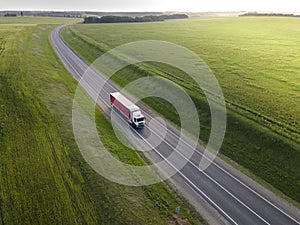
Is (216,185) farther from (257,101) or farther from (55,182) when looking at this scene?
(257,101)

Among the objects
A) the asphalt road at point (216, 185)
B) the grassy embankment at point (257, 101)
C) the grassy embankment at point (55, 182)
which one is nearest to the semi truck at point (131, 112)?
the asphalt road at point (216, 185)

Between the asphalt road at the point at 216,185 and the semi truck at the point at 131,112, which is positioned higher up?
the semi truck at the point at 131,112

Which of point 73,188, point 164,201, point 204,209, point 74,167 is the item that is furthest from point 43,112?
point 204,209

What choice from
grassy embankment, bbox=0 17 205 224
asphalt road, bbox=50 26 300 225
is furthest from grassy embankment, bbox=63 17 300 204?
grassy embankment, bbox=0 17 205 224

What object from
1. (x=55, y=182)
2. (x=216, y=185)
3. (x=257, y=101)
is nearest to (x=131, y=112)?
(x=216, y=185)

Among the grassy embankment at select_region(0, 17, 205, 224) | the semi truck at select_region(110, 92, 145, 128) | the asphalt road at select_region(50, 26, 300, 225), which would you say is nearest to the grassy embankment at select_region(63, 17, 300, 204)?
the asphalt road at select_region(50, 26, 300, 225)

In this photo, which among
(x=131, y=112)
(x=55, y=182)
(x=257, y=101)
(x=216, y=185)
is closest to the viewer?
(x=55, y=182)

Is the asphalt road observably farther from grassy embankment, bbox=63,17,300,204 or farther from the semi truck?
grassy embankment, bbox=63,17,300,204

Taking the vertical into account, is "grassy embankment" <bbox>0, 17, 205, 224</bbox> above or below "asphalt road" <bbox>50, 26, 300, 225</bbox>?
above

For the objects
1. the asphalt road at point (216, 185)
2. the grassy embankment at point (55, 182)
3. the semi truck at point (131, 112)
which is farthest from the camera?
the semi truck at point (131, 112)

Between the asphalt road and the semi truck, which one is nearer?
the asphalt road

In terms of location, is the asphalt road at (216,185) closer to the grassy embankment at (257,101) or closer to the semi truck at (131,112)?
the semi truck at (131,112)

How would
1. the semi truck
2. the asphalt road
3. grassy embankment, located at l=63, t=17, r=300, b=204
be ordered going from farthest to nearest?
the semi truck < grassy embankment, located at l=63, t=17, r=300, b=204 < the asphalt road

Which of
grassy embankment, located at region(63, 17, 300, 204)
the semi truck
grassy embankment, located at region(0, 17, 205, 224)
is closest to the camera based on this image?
grassy embankment, located at region(0, 17, 205, 224)
